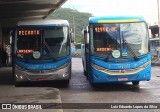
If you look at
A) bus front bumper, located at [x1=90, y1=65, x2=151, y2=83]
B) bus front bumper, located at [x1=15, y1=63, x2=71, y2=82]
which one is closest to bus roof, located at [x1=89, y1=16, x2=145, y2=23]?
bus front bumper, located at [x1=90, y1=65, x2=151, y2=83]

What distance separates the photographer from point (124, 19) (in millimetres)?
15156

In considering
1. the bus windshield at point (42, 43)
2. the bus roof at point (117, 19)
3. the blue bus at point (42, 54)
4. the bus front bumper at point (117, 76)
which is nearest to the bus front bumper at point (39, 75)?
the blue bus at point (42, 54)

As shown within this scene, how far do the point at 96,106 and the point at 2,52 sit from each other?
26008mm

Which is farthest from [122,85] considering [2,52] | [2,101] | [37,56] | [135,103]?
[2,52]

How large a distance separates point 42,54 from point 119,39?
3.23 metres

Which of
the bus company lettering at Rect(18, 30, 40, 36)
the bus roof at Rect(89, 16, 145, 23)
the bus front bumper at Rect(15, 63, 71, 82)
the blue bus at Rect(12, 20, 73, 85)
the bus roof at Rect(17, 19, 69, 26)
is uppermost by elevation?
the bus roof at Rect(89, 16, 145, 23)

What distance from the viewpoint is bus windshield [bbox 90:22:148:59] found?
1493cm

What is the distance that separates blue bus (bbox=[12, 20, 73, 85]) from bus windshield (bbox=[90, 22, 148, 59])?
1697 millimetres

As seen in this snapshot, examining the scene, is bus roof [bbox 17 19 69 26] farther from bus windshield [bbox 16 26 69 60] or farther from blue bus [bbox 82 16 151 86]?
blue bus [bbox 82 16 151 86]

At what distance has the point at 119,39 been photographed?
49.5 ft

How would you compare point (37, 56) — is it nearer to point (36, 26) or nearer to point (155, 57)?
point (36, 26)

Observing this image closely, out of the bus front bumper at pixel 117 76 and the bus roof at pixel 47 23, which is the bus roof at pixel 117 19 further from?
the bus front bumper at pixel 117 76

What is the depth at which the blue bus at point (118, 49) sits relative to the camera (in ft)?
48.6

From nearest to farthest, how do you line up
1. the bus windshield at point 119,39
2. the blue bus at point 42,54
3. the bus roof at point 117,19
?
the bus windshield at point 119,39, the bus roof at point 117,19, the blue bus at point 42,54
